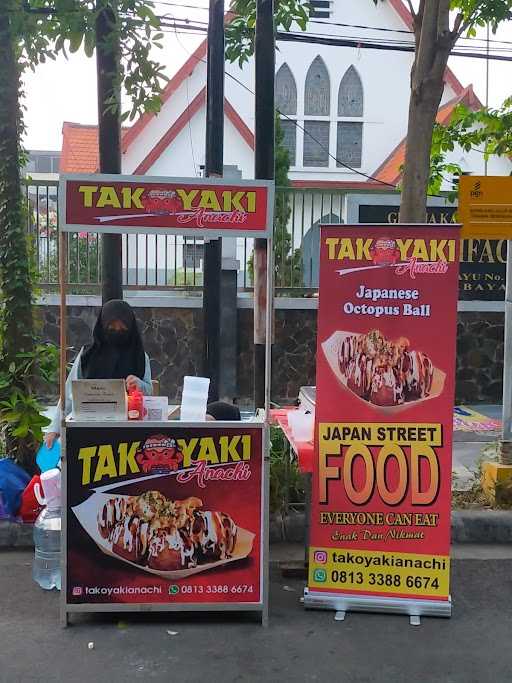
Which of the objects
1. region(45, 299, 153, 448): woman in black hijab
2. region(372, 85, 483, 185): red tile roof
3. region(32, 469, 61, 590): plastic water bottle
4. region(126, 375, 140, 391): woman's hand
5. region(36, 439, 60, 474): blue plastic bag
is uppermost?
region(372, 85, 483, 185): red tile roof

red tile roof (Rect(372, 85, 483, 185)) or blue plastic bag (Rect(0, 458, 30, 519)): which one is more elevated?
red tile roof (Rect(372, 85, 483, 185))

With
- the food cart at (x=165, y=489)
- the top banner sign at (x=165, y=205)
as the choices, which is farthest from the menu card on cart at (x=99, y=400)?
the top banner sign at (x=165, y=205)

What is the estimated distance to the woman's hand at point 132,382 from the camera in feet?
14.7

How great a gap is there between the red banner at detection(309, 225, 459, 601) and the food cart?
1.46ft

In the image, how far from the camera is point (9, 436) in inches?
239

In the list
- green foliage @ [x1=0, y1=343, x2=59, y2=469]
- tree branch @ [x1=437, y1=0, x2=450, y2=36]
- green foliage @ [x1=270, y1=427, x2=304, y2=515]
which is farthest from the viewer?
tree branch @ [x1=437, y1=0, x2=450, y2=36]

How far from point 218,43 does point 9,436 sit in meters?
4.41

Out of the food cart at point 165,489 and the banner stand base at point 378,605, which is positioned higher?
the food cart at point 165,489

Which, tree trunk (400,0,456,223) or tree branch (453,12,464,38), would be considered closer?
tree trunk (400,0,456,223)

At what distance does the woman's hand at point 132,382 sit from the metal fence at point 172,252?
249 inches

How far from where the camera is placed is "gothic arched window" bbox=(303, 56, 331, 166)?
2316 centimetres

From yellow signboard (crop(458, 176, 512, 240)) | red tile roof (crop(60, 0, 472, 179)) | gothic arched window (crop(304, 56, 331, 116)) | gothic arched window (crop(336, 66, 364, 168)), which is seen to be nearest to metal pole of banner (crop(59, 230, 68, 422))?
yellow signboard (crop(458, 176, 512, 240))

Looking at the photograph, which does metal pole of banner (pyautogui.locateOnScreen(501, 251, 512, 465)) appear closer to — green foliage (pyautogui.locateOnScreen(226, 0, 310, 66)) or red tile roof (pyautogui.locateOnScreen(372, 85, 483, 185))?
green foliage (pyautogui.locateOnScreen(226, 0, 310, 66))

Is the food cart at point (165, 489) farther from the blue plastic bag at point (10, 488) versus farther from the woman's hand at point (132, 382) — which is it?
the blue plastic bag at point (10, 488)
